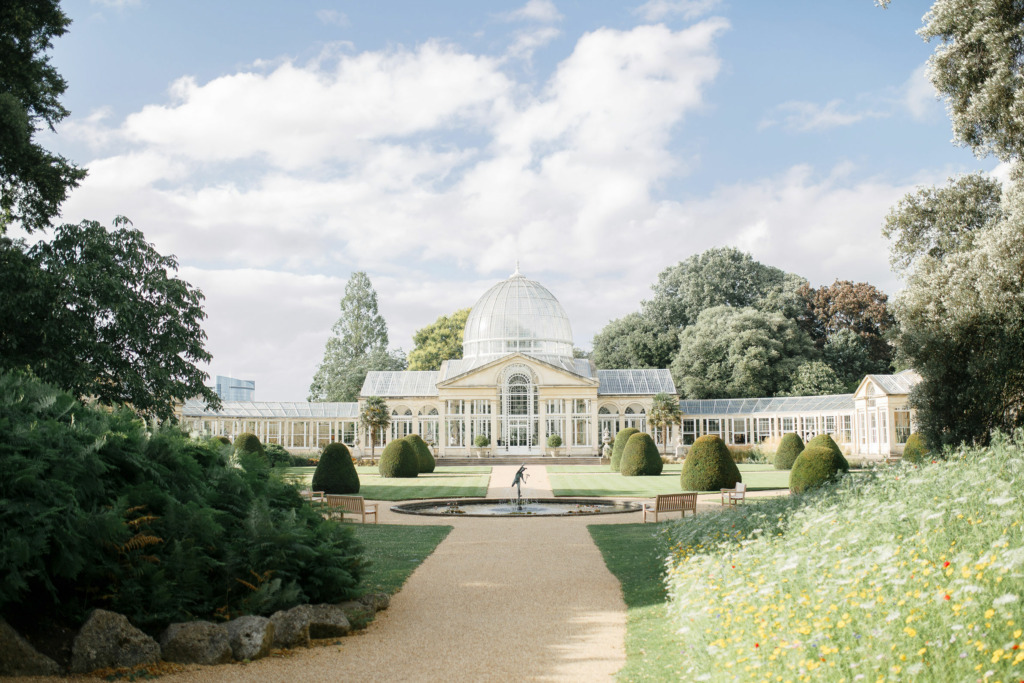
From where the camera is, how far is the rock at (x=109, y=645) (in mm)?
7113

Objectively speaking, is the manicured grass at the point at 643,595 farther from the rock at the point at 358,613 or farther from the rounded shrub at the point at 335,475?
the rounded shrub at the point at 335,475

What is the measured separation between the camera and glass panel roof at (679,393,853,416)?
4819 centimetres

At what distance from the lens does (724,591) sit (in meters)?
7.30

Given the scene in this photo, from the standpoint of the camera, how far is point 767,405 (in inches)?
2053

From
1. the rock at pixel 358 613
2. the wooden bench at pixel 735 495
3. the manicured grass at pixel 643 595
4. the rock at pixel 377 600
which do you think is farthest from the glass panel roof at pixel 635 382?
the rock at pixel 358 613

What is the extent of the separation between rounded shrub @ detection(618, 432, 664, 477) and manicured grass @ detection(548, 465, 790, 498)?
45 centimetres

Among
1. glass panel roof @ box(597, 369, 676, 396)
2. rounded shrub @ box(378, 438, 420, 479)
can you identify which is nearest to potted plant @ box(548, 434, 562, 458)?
glass panel roof @ box(597, 369, 676, 396)

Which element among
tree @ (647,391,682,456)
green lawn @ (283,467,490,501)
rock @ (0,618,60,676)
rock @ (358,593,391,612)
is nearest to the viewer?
rock @ (0,618,60,676)

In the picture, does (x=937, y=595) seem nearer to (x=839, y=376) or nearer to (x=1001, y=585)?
(x=1001, y=585)

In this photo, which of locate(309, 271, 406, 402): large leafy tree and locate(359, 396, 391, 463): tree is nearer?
locate(359, 396, 391, 463): tree

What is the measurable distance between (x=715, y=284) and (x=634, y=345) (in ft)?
26.7

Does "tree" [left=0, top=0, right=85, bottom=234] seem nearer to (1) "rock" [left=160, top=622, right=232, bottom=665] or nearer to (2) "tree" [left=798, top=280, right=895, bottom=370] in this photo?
(1) "rock" [left=160, top=622, right=232, bottom=665]

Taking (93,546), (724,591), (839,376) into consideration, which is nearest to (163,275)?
(93,546)

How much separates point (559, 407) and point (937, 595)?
48450mm
